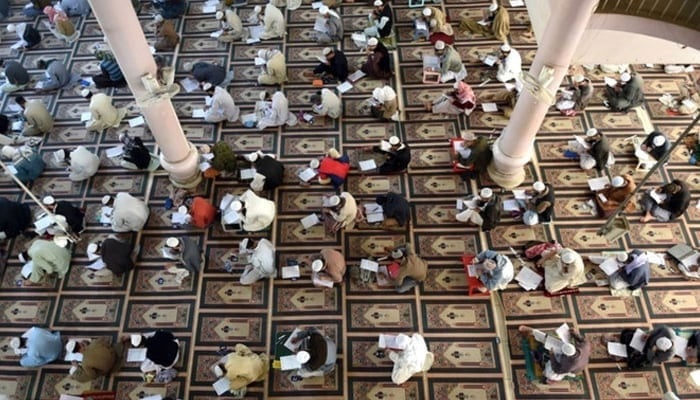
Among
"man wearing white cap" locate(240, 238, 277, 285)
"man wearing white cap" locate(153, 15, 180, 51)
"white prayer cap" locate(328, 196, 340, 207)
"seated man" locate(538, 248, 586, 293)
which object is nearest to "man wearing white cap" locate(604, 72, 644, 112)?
"seated man" locate(538, 248, 586, 293)

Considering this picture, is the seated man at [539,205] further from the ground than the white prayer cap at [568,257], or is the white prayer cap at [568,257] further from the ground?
the seated man at [539,205]

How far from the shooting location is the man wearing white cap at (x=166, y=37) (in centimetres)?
945

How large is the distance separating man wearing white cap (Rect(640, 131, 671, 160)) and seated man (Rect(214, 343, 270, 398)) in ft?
20.7

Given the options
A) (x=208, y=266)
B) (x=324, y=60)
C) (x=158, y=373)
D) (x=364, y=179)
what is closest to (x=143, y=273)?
(x=208, y=266)

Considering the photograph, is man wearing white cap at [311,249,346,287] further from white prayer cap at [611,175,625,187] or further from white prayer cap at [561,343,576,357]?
white prayer cap at [611,175,625,187]

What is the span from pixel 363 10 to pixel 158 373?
7169 mm

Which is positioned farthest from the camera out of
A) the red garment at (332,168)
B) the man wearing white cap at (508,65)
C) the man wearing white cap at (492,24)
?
the man wearing white cap at (492,24)

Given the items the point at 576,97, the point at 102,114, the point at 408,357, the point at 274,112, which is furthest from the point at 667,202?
the point at 102,114

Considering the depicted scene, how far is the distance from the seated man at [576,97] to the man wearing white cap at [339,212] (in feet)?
12.5

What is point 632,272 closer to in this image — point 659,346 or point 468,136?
point 659,346

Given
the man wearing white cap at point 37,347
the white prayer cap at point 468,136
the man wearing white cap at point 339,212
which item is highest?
the white prayer cap at point 468,136

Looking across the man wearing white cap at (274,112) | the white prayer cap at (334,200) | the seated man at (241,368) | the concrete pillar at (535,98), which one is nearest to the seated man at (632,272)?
the concrete pillar at (535,98)

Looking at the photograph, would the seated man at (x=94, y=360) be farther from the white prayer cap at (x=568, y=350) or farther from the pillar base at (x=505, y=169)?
the pillar base at (x=505, y=169)

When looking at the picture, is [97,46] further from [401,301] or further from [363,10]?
[401,301]
